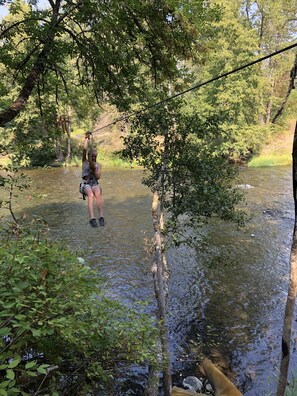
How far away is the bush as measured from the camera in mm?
3188

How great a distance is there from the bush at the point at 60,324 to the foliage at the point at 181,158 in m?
4.05

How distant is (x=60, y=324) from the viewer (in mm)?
3045

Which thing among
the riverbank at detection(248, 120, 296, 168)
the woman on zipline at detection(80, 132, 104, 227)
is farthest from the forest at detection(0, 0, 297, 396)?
the riverbank at detection(248, 120, 296, 168)

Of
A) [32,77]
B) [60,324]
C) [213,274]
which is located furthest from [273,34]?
[60,324]

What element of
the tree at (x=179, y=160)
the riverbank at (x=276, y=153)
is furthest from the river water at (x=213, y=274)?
the riverbank at (x=276, y=153)

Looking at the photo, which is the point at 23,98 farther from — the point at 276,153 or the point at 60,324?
the point at 276,153

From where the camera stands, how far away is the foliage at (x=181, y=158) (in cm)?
776

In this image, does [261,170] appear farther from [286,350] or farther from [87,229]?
[286,350]

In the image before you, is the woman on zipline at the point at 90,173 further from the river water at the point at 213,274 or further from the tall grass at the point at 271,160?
the tall grass at the point at 271,160

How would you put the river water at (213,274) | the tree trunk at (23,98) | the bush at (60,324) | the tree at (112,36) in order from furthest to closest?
the river water at (213,274) < the tree at (112,36) < the tree trunk at (23,98) < the bush at (60,324)

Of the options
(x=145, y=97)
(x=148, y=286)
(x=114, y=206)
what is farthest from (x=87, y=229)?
(x=145, y=97)

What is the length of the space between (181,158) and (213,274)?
5.47 meters

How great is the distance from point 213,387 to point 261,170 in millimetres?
26197

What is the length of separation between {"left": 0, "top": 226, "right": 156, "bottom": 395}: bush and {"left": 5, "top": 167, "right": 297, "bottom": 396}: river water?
2.04 feet
